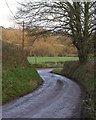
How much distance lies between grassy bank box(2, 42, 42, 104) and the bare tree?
3.98m

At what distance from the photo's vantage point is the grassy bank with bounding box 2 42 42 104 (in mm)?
18469

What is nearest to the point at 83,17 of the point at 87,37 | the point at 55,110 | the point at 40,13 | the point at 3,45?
the point at 87,37

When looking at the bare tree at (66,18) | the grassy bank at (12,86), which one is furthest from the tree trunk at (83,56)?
the grassy bank at (12,86)

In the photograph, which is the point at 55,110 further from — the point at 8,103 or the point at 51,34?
the point at 51,34

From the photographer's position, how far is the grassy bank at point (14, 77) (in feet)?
60.6

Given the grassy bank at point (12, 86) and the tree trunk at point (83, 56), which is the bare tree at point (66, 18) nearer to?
the tree trunk at point (83, 56)

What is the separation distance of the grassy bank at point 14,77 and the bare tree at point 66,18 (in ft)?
13.0

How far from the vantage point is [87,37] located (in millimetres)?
32969

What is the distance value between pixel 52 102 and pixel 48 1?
751 inches

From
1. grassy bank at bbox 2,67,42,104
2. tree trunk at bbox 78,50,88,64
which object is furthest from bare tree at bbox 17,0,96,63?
grassy bank at bbox 2,67,42,104

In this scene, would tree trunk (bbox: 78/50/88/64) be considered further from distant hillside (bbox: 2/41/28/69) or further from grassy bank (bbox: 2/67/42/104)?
grassy bank (bbox: 2/67/42/104)

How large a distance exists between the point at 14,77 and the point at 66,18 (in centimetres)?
1235

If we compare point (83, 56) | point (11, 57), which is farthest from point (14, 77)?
point (83, 56)

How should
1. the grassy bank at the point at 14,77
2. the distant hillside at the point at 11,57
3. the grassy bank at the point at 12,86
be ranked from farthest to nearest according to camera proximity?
the distant hillside at the point at 11,57
the grassy bank at the point at 14,77
the grassy bank at the point at 12,86
